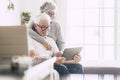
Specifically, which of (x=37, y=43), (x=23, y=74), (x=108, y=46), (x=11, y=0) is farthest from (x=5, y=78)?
(x=108, y=46)

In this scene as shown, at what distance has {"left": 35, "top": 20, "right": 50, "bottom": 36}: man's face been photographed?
7.74 feet

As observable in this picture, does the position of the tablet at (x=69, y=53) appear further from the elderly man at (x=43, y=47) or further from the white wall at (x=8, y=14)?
the white wall at (x=8, y=14)

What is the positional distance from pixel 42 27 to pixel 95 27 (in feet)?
8.20

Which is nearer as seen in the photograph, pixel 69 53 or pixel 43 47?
pixel 43 47

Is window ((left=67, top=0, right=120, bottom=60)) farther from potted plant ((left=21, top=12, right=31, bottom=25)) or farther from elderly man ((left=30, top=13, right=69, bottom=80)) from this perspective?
elderly man ((left=30, top=13, right=69, bottom=80))

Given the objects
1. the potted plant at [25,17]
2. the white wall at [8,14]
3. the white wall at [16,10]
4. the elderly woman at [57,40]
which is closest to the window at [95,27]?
the white wall at [16,10]

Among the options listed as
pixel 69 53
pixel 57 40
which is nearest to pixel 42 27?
pixel 69 53

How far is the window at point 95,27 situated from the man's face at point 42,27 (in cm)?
220

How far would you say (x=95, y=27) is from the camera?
15.5ft

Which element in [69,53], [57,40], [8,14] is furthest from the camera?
[8,14]

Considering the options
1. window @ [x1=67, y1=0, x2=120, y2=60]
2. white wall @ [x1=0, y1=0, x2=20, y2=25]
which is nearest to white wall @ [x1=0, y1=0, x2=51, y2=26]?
white wall @ [x1=0, y1=0, x2=20, y2=25]

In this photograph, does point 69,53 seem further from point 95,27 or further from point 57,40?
point 95,27

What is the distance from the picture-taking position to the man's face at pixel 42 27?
236 centimetres

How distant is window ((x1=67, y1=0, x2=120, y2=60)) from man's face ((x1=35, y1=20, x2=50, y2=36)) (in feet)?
7.23
